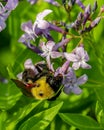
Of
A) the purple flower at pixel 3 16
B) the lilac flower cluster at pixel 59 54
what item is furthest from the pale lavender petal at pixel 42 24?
the purple flower at pixel 3 16

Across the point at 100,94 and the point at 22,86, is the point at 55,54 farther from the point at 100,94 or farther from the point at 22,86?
the point at 100,94

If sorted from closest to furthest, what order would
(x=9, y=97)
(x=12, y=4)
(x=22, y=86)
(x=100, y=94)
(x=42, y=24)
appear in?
(x=22, y=86) < (x=42, y=24) < (x=12, y=4) < (x=100, y=94) < (x=9, y=97)

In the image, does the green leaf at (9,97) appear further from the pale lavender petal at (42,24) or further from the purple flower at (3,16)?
the pale lavender petal at (42,24)

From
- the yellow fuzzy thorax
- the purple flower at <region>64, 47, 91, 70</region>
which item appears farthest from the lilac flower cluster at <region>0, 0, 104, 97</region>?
the yellow fuzzy thorax

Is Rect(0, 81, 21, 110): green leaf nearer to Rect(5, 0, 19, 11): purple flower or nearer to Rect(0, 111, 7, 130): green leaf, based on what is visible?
Rect(0, 111, 7, 130): green leaf

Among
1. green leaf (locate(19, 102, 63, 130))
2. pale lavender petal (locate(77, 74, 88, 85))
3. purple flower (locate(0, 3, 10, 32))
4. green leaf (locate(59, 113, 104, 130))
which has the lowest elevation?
green leaf (locate(59, 113, 104, 130))

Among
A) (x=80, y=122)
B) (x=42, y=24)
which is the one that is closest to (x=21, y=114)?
(x=80, y=122)

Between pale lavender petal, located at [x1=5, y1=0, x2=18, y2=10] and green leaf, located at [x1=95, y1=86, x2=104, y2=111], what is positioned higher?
pale lavender petal, located at [x1=5, y1=0, x2=18, y2=10]

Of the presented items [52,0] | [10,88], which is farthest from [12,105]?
[52,0]
